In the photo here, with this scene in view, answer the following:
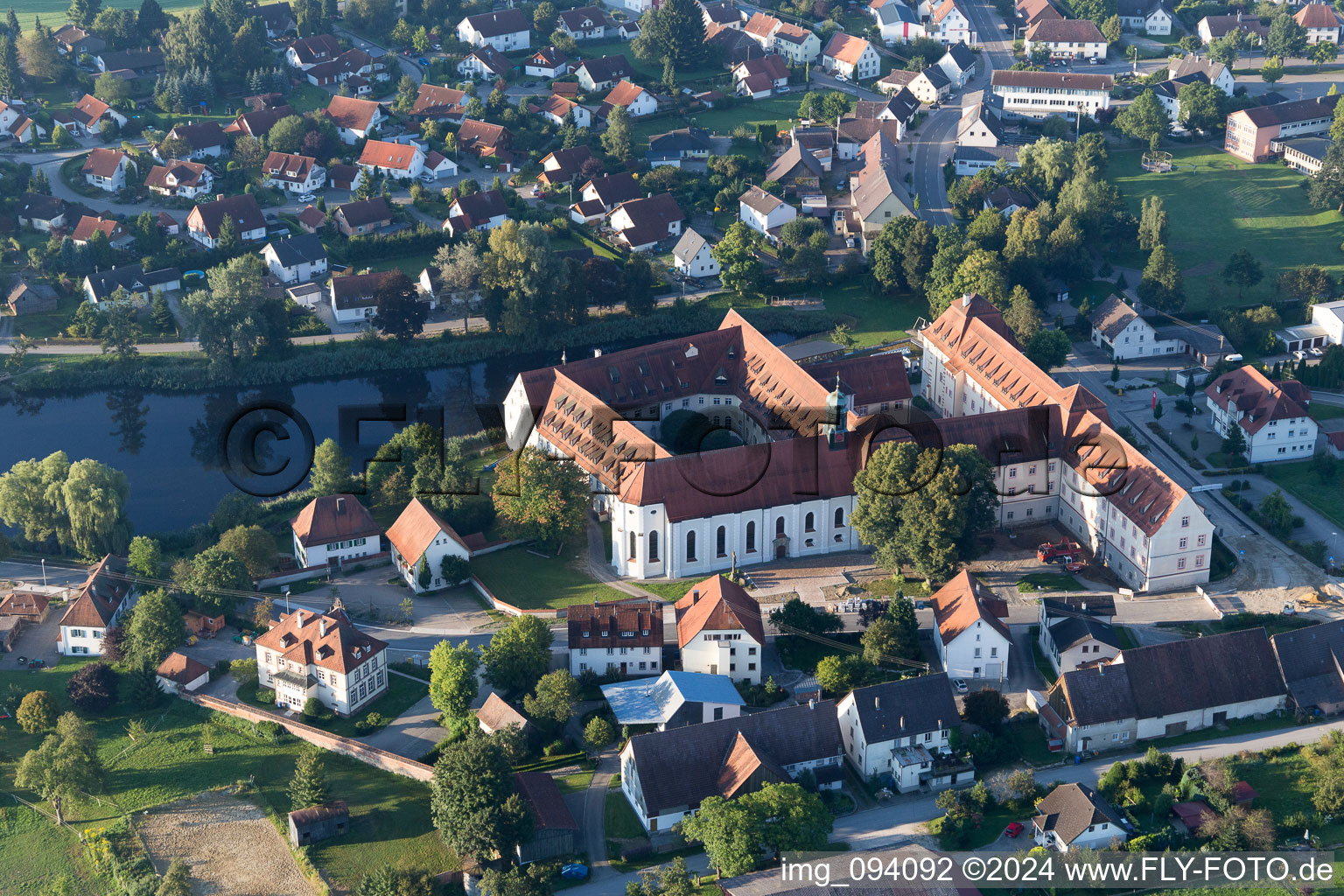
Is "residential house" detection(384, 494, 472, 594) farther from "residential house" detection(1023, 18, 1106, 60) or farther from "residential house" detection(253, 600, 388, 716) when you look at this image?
"residential house" detection(1023, 18, 1106, 60)

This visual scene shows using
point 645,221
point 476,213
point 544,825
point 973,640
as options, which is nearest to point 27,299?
point 476,213

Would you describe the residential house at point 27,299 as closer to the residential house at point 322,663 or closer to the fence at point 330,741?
the residential house at point 322,663

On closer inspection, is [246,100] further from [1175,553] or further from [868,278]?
[1175,553]

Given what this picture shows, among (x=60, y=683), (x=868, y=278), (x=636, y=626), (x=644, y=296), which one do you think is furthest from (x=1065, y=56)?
(x=60, y=683)

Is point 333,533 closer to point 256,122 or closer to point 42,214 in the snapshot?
point 42,214

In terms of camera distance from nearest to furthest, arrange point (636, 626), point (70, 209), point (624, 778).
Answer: point (624, 778) < point (636, 626) < point (70, 209)

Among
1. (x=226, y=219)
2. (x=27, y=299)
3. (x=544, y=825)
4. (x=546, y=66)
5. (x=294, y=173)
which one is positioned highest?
(x=546, y=66)
